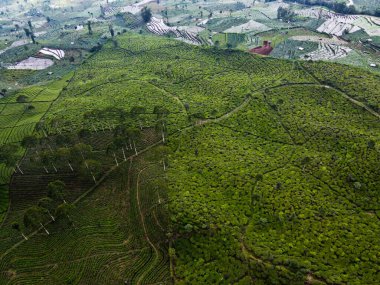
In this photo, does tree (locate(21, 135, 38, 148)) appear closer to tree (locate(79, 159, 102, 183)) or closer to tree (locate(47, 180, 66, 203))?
tree (locate(79, 159, 102, 183))

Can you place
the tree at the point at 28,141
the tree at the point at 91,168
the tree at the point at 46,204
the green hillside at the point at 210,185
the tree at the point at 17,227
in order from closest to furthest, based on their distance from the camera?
the green hillside at the point at 210,185 → the tree at the point at 46,204 → the tree at the point at 17,227 → the tree at the point at 91,168 → the tree at the point at 28,141

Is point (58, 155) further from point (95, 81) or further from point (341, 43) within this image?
point (341, 43)

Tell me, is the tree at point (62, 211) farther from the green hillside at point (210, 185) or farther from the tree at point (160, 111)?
the tree at point (160, 111)

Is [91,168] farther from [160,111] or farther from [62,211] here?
[160,111]

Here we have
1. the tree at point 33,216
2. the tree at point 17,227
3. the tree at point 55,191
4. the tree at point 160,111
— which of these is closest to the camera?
the tree at point 33,216

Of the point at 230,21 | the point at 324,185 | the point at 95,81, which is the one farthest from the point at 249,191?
the point at 230,21

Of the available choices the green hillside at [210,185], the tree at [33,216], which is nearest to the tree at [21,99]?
the green hillside at [210,185]

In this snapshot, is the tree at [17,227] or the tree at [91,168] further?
the tree at [91,168]

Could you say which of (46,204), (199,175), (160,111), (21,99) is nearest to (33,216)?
(46,204)
